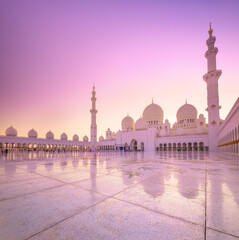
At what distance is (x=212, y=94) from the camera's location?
27.3m

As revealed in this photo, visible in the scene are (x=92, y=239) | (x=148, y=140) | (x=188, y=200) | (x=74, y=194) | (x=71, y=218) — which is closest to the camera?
(x=92, y=239)

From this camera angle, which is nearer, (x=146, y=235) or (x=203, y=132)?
(x=146, y=235)

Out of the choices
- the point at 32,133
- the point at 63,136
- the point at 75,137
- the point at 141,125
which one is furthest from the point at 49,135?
the point at 141,125

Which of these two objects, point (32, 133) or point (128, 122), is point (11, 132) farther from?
point (128, 122)

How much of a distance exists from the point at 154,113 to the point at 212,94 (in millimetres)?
17515

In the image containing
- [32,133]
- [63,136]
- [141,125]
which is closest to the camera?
[141,125]

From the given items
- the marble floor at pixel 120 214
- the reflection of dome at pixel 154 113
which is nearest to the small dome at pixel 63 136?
the reflection of dome at pixel 154 113

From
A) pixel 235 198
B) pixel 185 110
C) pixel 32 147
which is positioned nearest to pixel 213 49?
pixel 185 110

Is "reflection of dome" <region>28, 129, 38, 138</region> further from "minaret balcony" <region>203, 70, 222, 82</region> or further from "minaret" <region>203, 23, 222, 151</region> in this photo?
"minaret balcony" <region>203, 70, 222, 82</region>

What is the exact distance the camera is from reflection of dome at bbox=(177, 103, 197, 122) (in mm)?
38688

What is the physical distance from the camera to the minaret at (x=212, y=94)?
26.9 m

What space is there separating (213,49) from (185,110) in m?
16.0

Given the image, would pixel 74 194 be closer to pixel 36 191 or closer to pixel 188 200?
pixel 36 191

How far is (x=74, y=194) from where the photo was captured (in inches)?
92.0
